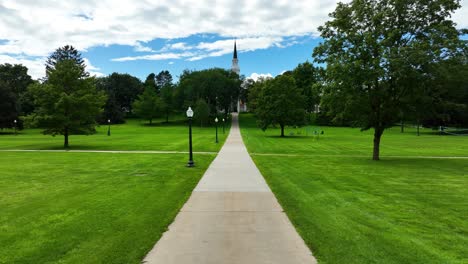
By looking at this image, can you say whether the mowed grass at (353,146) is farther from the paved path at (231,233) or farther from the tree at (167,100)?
the tree at (167,100)

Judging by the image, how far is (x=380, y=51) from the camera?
57.6 ft

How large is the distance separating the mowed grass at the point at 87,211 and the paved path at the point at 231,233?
1.24ft

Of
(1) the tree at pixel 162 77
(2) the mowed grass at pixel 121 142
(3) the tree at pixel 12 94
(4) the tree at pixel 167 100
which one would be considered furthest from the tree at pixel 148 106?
(1) the tree at pixel 162 77

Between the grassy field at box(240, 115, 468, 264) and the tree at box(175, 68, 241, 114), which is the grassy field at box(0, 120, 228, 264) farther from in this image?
the tree at box(175, 68, 241, 114)

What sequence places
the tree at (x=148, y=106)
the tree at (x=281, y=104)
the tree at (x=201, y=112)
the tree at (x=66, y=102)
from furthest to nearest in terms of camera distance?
the tree at (x=148, y=106), the tree at (x=201, y=112), the tree at (x=281, y=104), the tree at (x=66, y=102)

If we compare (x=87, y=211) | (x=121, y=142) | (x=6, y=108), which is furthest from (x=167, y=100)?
(x=87, y=211)

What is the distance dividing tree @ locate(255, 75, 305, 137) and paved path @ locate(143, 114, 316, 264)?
38112 millimetres

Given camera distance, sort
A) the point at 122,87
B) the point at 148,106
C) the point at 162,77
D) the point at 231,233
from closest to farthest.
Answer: the point at 231,233
the point at 148,106
the point at 122,87
the point at 162,77

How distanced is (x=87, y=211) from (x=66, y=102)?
83.7 feet

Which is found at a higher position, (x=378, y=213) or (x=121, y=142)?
(x=378, y=213)

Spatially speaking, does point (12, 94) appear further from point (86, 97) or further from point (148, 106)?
point (86, 97)

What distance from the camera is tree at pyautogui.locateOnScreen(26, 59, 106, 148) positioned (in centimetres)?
3031

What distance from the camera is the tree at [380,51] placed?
669 inches

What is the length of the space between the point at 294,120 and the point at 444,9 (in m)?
30.3
